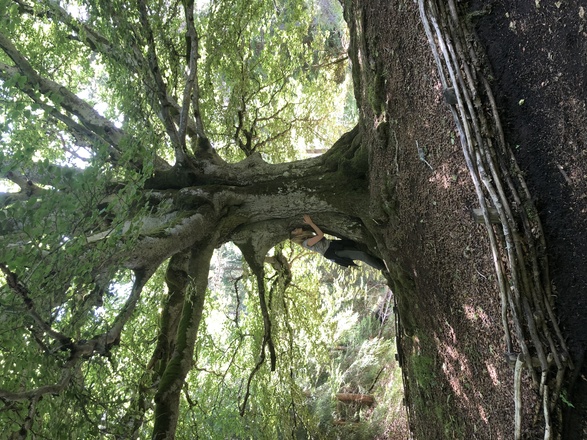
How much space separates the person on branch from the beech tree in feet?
0.34

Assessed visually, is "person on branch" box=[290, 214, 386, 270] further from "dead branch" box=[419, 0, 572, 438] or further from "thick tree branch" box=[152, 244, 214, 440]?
"dead branch" box=[419, 0, 572, 438]

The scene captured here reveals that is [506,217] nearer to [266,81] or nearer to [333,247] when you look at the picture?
[333,247]

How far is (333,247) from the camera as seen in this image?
4.02m

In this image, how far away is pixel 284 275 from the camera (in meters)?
5.51

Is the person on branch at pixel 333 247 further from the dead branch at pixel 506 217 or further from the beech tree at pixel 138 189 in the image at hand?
the dead branch at pixel 506 217

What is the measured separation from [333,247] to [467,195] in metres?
1.79

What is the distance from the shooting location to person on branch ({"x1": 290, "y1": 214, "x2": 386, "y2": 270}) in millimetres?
3885

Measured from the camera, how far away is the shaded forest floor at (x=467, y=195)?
6.36 feet

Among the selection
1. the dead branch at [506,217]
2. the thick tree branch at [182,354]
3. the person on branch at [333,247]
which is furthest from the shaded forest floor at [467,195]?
the thick tree branch at [182,354]

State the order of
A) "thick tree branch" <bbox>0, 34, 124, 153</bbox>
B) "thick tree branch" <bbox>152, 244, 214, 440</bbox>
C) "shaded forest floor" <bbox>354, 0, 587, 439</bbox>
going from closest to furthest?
"shaded forest floor" <bbox>354, 0, 587, 439</bbox> → "thick tree branch" <bbox>152, 244, 214, 440</bbox> → "thick tree branch" <bbox>0, 34, 124, 153</bbox>

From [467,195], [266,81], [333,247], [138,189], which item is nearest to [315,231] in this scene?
[333,247]

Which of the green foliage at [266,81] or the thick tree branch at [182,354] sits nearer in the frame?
the thick tree branch at [182,354]

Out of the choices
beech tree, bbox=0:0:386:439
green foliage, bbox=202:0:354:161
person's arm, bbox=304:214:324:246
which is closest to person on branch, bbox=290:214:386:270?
person's arm, bbox=304:214:324:246

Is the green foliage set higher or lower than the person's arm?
higher
